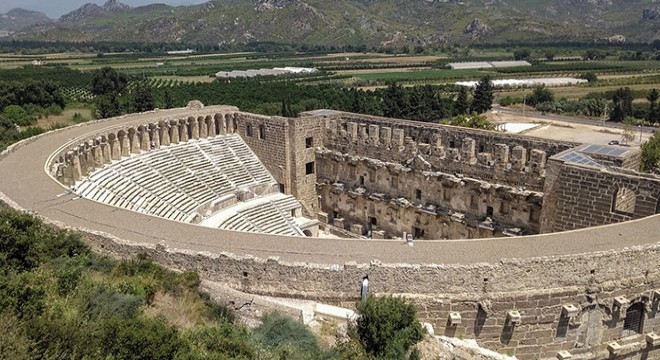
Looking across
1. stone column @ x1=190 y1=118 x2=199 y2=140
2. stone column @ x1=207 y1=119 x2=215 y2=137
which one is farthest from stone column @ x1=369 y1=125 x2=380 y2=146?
stone column @ x1=190 y1=118 x2=199 y2=140

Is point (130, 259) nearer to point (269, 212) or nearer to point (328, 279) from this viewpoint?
point (328, 279)

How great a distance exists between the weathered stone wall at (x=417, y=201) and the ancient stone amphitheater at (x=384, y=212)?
8 cm

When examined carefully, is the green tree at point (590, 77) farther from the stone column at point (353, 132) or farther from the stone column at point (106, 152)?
the stone column at point (106, 152)

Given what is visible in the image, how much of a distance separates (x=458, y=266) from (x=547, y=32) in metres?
187

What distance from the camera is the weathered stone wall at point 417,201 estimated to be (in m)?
23.8

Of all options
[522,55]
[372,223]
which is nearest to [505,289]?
[372,223]

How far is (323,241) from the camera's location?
55.2 ft

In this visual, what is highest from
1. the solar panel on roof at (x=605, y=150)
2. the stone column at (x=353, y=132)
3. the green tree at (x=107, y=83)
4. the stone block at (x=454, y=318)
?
the green tree at (x=107, y=83)

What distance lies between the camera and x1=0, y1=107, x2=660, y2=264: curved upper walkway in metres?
15.5

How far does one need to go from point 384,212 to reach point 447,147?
499 cm

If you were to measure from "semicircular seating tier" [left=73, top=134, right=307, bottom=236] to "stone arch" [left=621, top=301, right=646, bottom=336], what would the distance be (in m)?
15.1

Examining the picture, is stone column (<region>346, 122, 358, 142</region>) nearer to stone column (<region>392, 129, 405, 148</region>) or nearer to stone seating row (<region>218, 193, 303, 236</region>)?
stone column (<region>392, 129, 405, 148</region>)

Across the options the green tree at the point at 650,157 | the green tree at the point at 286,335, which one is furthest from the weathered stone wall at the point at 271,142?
the green tree at the point at 650,157

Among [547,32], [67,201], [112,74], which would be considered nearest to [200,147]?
[67,201]
